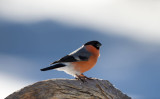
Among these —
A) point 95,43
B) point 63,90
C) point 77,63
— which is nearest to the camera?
point 63,90

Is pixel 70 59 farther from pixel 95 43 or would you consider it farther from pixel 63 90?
pixel 95 43

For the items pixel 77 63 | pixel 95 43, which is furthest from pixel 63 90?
pixel 95 43

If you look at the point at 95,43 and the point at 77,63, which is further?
the point at 95,43

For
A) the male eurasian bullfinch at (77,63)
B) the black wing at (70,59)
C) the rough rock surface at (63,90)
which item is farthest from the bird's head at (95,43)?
the rough rock surface at (63,90)

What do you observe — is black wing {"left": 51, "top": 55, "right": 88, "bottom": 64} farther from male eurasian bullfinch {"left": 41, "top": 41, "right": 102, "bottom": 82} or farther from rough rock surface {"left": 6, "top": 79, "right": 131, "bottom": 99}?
rough rock surface {"left": 6, "top": 79, "right": 131, "bottom": 99}

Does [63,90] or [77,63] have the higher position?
[77,63]

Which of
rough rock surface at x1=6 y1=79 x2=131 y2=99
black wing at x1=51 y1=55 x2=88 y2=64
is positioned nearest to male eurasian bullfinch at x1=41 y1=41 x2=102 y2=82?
black wing at x1=51 y1=55 x2=88 y2=64

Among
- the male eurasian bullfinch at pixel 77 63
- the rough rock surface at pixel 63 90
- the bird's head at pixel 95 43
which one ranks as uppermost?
the bird's head at pixel 95 43

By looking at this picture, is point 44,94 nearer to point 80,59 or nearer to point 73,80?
point 73,80

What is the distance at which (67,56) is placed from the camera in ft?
30.9

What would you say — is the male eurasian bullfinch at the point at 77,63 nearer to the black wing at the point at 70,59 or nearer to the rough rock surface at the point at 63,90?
the black wing at the point at 70,59

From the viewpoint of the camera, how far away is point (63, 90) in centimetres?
852

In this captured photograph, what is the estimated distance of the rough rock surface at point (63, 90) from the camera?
8320 mm

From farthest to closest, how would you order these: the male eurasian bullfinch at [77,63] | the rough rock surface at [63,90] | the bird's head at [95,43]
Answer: the bird's head at [95,43], the male eurasian bullfinch at [77,63], the rough rock surface at [63,90]
